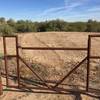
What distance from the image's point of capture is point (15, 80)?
7.81m

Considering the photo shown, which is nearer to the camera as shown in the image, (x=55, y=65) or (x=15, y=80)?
(x=15, y=80)

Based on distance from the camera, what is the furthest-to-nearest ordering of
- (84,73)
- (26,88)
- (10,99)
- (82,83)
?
(84,73) → (82,83) → (26,88) → (10,99)

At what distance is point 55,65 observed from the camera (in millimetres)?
9938

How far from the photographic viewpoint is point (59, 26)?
3675 centimetres

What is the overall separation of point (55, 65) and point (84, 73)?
182 cm

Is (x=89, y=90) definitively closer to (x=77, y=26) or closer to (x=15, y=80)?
(x=15, y=80)

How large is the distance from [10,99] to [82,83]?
2534mm

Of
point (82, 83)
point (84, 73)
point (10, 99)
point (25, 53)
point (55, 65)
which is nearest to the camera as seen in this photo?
point (10, 99)

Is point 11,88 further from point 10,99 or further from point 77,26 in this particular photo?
point 77,26

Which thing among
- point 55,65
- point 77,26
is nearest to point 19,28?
point 77,26

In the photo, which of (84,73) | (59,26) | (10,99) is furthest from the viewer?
(59,26)

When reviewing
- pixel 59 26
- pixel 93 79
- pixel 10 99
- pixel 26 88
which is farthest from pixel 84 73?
pixel 59 26

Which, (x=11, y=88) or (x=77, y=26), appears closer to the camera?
(x=11, y=88)

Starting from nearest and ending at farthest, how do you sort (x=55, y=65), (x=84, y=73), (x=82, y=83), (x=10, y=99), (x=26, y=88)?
(x=10, y=99) → (x=26, y=88) → (x=82, y=83) → (x=84, y=73) → (x=55, y=65)
